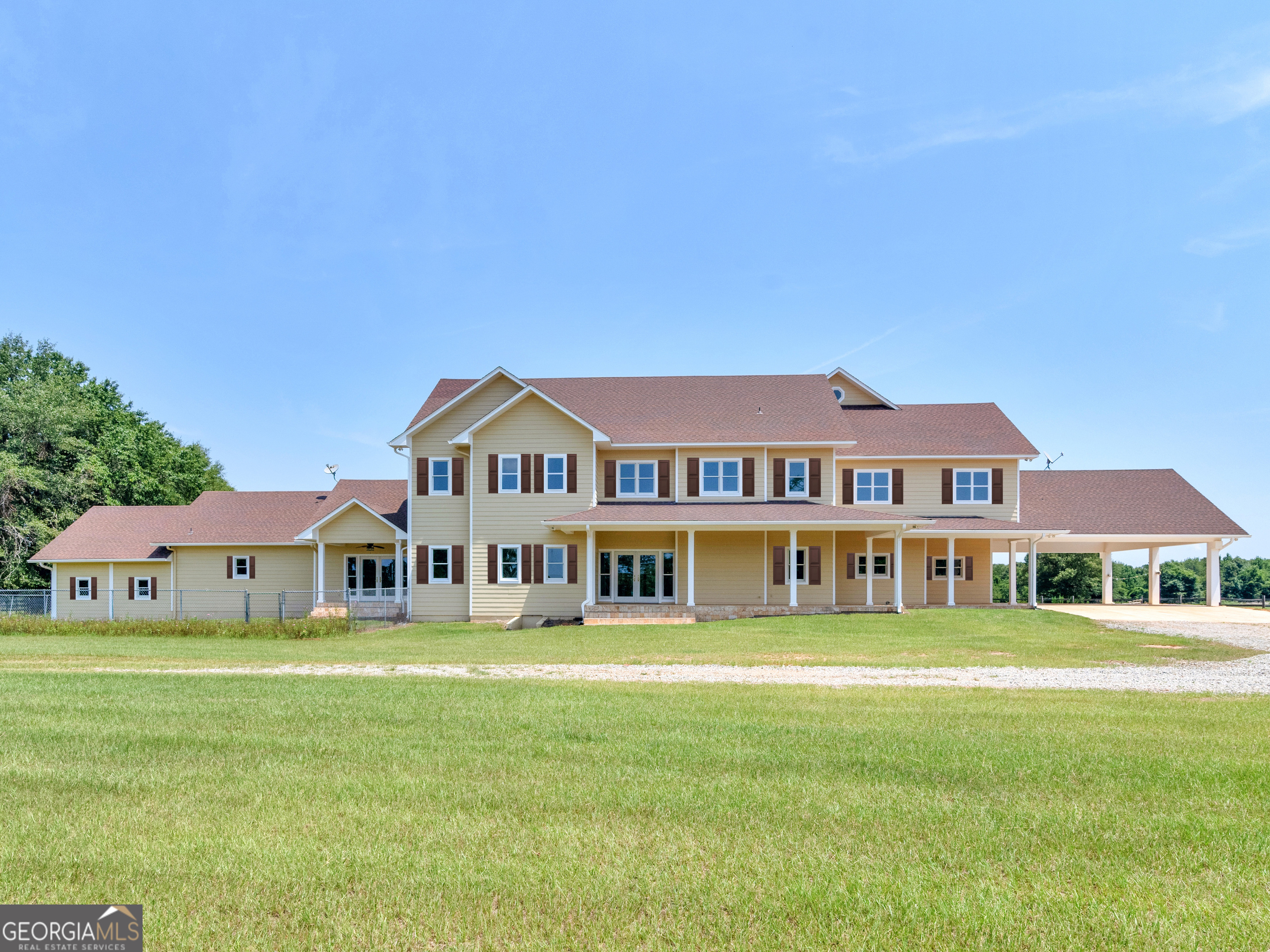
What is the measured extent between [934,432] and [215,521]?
3184 centimetres

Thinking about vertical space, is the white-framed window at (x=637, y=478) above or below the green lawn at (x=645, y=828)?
above

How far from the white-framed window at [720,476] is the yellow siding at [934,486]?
455 cm

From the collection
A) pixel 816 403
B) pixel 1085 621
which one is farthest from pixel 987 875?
pixel 816 403

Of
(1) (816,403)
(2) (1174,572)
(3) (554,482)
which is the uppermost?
(1) (816,403)

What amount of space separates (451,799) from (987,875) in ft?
11.4

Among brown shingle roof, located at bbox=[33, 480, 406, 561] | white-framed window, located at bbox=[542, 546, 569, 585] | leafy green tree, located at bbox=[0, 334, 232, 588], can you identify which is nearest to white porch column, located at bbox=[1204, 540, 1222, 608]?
white-framed window, located at bbox=[542, 546, 569, 585]

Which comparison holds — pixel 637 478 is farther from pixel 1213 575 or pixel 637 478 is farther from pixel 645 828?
pixel 645 828

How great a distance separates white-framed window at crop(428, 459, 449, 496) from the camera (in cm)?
3278

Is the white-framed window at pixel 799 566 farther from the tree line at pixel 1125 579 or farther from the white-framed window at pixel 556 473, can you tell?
the tree line at pixel 1125 579

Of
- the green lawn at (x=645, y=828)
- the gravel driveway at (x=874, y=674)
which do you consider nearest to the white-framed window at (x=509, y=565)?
the gravel driveway at (x=874, y=674)

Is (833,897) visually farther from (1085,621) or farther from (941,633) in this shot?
(1085,621)

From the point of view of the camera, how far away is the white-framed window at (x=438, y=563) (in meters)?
32.7

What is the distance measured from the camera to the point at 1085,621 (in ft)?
89.8

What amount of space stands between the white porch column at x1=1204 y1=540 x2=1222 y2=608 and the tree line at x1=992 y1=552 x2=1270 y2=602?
8600mm
